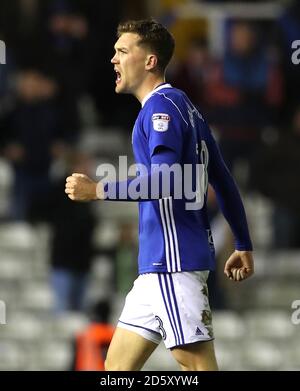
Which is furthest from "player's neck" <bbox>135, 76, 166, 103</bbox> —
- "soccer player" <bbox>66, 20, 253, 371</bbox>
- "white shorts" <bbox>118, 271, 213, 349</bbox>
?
"white shorts" <bbox>118, 271, 213, 349</bbox>

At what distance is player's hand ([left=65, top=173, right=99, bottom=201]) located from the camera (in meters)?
5.98

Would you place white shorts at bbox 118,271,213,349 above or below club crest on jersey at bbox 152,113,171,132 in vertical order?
below

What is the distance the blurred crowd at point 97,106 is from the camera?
43.3 feet

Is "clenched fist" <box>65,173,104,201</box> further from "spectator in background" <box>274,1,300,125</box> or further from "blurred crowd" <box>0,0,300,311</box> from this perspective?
"spectator in background" <box>274,1,300,125</box>

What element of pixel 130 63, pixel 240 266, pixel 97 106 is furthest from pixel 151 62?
pixel 97 106

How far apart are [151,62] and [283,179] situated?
7.28 metres

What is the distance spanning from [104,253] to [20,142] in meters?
1.21

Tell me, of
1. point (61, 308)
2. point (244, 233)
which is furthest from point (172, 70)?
point (244, 233)

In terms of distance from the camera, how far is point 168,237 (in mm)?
6305

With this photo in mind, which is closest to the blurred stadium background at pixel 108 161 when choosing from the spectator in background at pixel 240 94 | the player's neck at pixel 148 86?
the spectator in background at pixel 240 94

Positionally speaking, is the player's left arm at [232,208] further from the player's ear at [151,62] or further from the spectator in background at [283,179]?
the spectator in background at [283,179]

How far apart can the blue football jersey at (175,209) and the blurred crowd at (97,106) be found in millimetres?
6394
